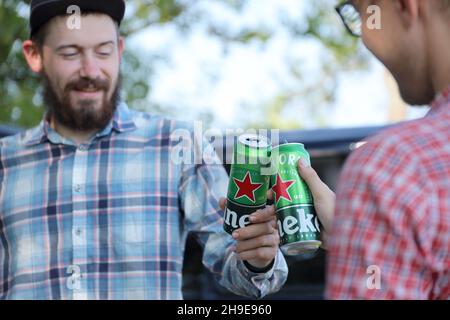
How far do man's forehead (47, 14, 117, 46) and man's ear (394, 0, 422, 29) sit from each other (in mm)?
1655

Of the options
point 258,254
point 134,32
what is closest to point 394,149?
point 258,254

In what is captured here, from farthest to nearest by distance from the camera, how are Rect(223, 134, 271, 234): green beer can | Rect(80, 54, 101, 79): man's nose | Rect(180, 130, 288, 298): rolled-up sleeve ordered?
Rect(80, 54, 101, 79): man's nose
Rect(180, 130, 288, 298): rolled-up sleeve
Rect(223, 134, 271, 234): green beer can

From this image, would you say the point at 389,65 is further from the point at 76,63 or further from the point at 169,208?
the point at 76,63

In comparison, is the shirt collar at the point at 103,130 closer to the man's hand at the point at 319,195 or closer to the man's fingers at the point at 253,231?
the man's fingers at the point at 253,231

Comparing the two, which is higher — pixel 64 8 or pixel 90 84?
pixel 64 8

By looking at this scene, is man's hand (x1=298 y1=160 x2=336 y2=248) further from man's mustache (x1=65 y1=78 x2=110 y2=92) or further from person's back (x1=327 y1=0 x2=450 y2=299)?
man's mustache (x1=65 y1=78 x2=110 y2=92)

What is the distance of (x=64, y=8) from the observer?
9.55 feet

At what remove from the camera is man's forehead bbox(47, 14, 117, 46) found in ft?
9.41

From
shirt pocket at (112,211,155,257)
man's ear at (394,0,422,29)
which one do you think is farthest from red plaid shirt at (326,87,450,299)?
shirt pocket at (112,211,155,257)

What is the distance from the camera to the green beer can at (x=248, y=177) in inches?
85.4

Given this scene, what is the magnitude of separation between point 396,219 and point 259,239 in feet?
3.58

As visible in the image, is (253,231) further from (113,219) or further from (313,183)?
(113,219)

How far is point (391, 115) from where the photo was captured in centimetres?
1294

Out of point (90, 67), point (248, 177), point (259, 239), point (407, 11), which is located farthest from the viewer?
point (90, 67)
